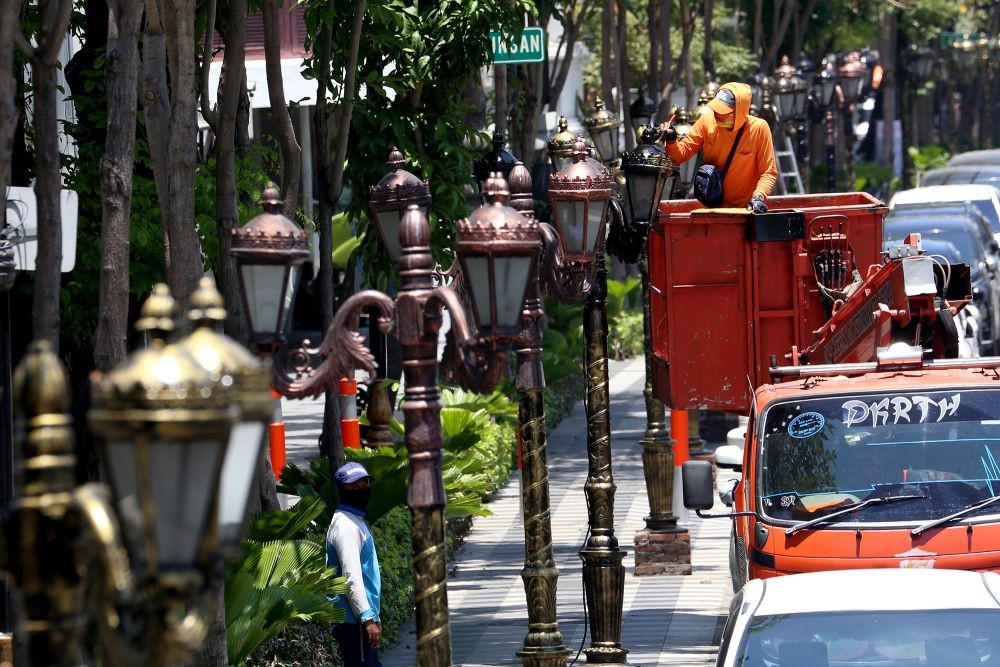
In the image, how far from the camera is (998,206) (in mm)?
26906

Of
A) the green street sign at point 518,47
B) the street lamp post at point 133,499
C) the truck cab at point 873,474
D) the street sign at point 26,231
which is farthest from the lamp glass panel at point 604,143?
the street lamp post at point 133,499

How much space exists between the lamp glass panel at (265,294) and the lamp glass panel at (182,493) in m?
2.96

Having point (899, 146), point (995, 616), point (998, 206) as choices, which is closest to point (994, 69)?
point (899, 146)

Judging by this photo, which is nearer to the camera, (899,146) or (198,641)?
(198,641)

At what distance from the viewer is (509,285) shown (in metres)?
6.41

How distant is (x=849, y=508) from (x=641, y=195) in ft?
11.3

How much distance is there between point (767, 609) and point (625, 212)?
549 centimetres

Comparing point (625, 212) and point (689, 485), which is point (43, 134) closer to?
point (689, 485)

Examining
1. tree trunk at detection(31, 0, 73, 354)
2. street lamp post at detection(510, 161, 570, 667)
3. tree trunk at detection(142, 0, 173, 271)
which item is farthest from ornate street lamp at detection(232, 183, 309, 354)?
street lamp post at detection(510, 161, 570, 667)

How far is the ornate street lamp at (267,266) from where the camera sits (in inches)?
246

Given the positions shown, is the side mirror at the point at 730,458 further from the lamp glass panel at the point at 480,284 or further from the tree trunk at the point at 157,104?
the lamp glass panel at the point at 480,284

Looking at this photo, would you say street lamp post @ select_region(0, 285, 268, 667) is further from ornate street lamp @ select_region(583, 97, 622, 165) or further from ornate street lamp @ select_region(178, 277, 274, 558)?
ornate street lamp @ select_region(583, 97, 622, 165)

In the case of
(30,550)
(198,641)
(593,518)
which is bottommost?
(593,518)

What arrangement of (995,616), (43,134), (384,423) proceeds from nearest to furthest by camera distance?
(995,616) → (43,134) → (384,423)
